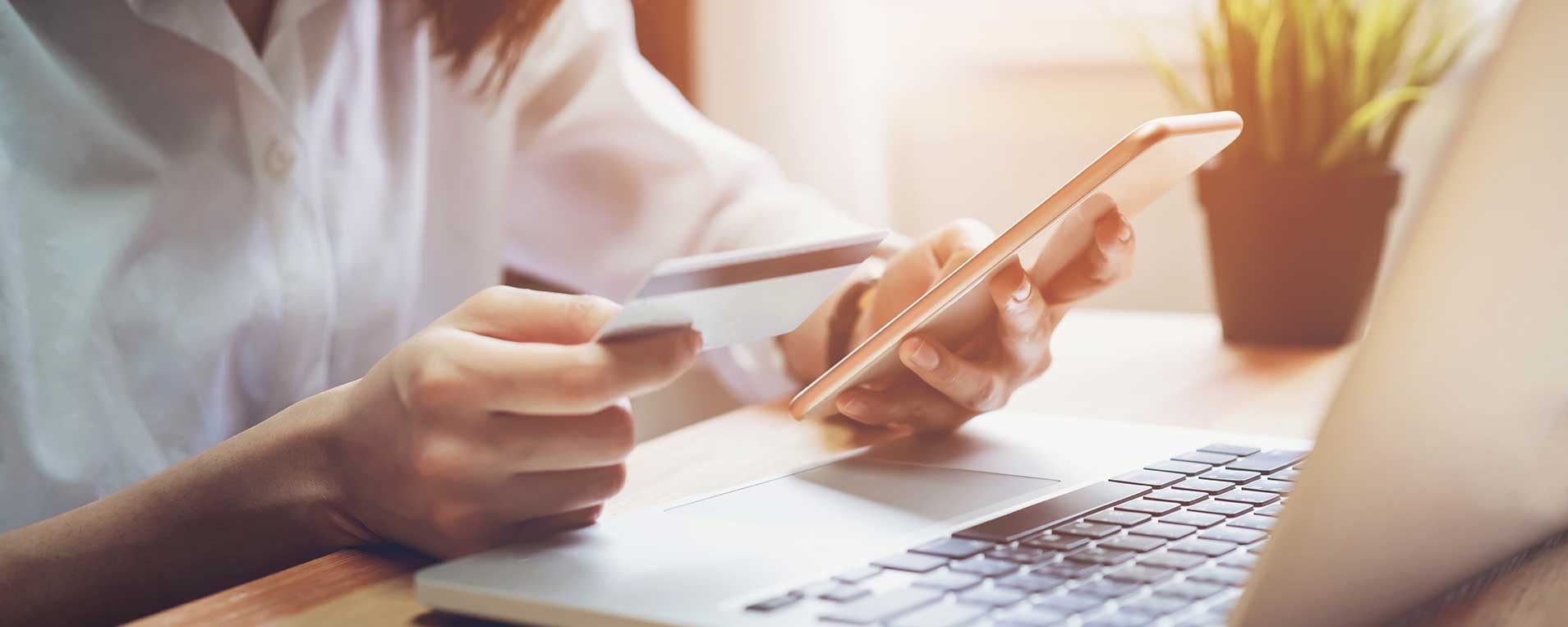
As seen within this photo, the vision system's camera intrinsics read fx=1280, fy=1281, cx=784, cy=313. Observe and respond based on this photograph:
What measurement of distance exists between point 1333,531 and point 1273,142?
2.42 feet

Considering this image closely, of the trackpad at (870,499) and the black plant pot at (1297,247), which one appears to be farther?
the black plant pot at (1297,247)

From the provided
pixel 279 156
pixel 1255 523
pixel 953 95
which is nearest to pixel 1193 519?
pixel 1255 523

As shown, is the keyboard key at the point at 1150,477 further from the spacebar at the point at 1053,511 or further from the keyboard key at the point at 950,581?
the keyboard key at the point at 950,581

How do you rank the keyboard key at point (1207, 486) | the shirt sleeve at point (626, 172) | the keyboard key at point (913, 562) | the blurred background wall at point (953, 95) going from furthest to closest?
the blurred background wall at point (953, 95) → the shirt sleeve at point (626, 172) → the keyboard key at point (1207, 486) → the keyboard key at point (913, 562)

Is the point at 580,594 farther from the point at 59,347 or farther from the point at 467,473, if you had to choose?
the point at 59,347

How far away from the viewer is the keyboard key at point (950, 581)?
374 millimetres

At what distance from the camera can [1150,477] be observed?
1.70 feet

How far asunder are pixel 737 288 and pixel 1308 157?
2.38ft

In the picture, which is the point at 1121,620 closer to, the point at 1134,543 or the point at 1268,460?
the point at 1134,543

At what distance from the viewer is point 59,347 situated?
28.3 inches

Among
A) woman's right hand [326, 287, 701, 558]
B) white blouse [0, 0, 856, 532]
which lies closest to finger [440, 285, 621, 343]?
woman's right hand [326, 287, 701, 558]

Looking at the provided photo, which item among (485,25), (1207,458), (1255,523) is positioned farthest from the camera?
(485,25)

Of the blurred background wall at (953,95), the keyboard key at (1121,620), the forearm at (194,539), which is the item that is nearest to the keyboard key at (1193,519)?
the keyboard key at (1121,620)

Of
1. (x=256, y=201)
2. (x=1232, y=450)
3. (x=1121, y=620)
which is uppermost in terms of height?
(x=256, y=201)
